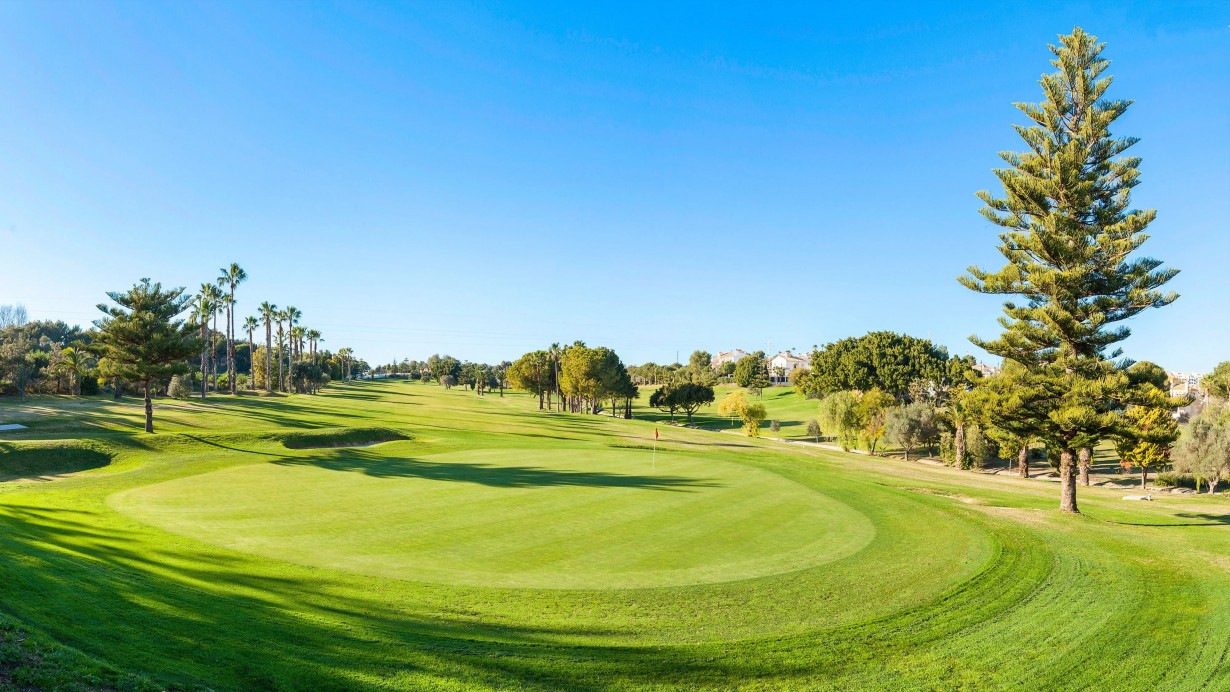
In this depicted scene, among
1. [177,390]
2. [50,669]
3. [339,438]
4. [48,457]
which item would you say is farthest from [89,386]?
[50,669]

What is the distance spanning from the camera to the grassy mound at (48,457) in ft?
87.7

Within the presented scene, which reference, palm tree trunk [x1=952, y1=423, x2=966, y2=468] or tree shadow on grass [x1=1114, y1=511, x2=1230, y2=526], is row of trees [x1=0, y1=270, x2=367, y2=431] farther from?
palm tree trunk [x1=952, y1=423, x2=966, y2=468]

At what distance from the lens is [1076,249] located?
75.0 feet

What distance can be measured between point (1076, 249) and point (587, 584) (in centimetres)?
2251

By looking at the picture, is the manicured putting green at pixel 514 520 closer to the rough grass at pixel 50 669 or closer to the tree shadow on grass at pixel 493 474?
the tree shadow on grass at pixel 493 474

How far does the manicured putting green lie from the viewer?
13.8m

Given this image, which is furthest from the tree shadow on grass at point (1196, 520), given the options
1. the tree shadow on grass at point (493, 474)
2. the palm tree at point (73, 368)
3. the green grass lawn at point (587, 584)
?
the palm tree at point (73, 368)

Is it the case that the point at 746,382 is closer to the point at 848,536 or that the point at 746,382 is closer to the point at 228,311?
the point at 228,311

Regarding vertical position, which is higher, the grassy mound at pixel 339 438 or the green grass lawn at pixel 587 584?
the green grass lawn at pixel 587 584

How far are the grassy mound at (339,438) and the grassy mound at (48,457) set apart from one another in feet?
28.4

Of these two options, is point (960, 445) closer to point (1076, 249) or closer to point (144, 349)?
point (1076, 249)

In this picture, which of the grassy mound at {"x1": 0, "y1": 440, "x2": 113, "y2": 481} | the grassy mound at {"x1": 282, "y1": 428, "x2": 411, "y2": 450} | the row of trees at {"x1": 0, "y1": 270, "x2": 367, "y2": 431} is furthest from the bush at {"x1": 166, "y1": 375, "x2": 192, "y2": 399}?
the grassy mound at {"x1": 0, "y1": 440, "x2": 113, "y2": 481}

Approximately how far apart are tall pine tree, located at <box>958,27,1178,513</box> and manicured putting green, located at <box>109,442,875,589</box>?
380 inches

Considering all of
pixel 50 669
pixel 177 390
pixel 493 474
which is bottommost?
pixel 493 474
